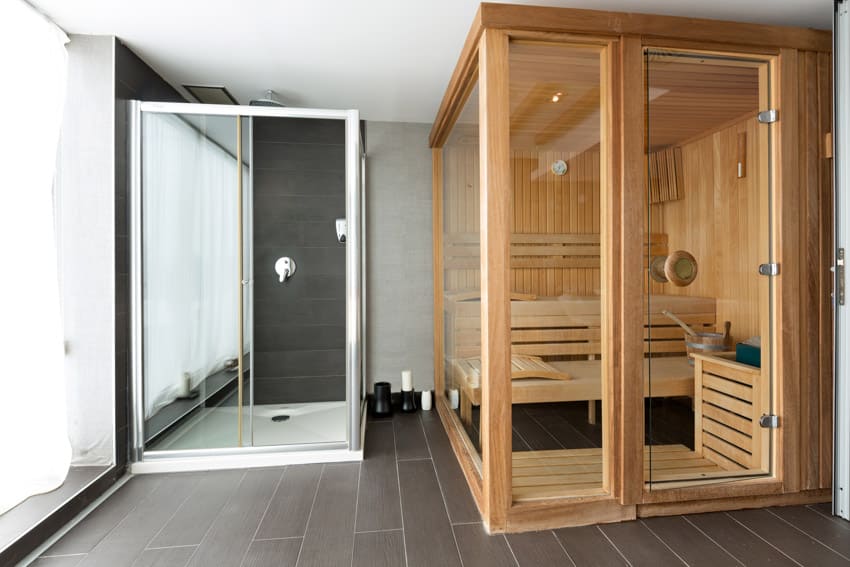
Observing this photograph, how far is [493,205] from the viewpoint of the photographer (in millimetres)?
1879

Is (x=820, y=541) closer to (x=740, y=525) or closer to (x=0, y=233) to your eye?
(x=740, y=525)

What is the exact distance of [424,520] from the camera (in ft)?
6.50

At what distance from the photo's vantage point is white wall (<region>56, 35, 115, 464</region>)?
7.58 feet

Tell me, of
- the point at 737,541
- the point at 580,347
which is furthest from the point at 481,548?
the point at 737,541

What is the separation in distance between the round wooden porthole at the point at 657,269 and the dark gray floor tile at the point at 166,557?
88.7 inches

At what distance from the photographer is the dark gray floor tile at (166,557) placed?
5.54 feet

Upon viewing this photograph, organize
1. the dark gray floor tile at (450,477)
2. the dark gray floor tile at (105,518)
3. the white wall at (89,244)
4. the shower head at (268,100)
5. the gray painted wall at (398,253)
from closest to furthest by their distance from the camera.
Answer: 1. the dark gray floor tile at (105,518)
2. the dark gray floor tile at (450,477)
3. the white wall at (89,244)
4. the shower head at (268,100)
5. the gray painted wall at (398,253)

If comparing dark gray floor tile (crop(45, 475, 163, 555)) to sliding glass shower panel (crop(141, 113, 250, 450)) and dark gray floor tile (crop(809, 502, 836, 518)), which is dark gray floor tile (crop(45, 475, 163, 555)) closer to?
sliding glass shower panel (crop(141, 113, 250, 450))

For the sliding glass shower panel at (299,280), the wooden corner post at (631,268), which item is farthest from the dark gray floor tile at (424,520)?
the wooden corner post at (631,268)

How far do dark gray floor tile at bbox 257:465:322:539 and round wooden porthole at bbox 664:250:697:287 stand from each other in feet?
Answer: 6.52

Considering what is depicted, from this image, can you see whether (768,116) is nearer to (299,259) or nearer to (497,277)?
(497,277)

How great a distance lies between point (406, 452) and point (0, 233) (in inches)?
89.1

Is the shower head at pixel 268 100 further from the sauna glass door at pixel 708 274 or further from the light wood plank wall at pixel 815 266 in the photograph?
the light wood plank wall at pixel 815 266

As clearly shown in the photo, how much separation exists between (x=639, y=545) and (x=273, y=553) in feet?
4.79
